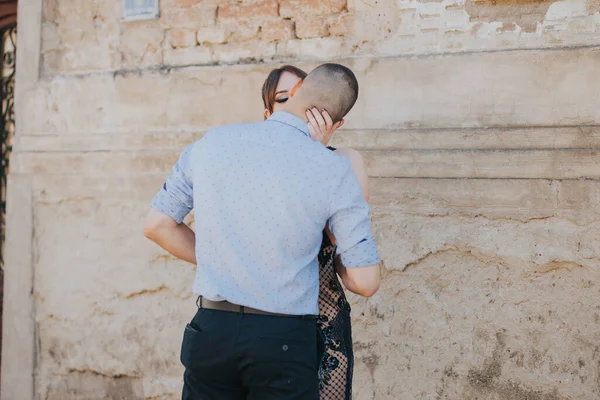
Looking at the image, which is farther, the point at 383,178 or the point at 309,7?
the point at 309,7

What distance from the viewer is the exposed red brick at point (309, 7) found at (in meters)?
3.87

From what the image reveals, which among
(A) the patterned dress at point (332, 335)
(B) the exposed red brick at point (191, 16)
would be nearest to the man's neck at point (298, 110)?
(A) the patterned dress at point (332, 335)

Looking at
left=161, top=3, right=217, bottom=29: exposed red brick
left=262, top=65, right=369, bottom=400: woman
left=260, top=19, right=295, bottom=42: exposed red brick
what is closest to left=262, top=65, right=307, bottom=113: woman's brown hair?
left=262, top=65, right=369, bottom=400: woman

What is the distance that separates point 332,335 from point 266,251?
0.46 meters

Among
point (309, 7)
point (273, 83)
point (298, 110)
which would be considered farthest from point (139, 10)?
point (298, 110)

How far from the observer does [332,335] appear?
2.52 m

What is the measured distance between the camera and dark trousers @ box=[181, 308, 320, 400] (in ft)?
7.29

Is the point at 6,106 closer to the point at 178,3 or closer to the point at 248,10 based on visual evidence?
the point at 178,3

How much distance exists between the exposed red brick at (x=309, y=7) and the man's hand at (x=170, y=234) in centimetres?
171

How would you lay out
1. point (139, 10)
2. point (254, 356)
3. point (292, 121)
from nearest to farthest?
point (254, 356) < point (292, 121) < point (139, 10)

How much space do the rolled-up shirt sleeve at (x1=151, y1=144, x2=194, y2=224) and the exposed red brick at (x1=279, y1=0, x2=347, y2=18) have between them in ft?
5.49

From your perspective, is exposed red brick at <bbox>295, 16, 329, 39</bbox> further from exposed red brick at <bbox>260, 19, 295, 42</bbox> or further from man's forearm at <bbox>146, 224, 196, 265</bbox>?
man's forearm at <bbox>146, 224, 196, 265</bbox>

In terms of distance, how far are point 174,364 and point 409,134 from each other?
175 centimetres

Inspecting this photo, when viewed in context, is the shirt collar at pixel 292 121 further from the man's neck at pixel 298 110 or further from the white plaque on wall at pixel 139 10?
the white plaque on wall at pixel 139 10
